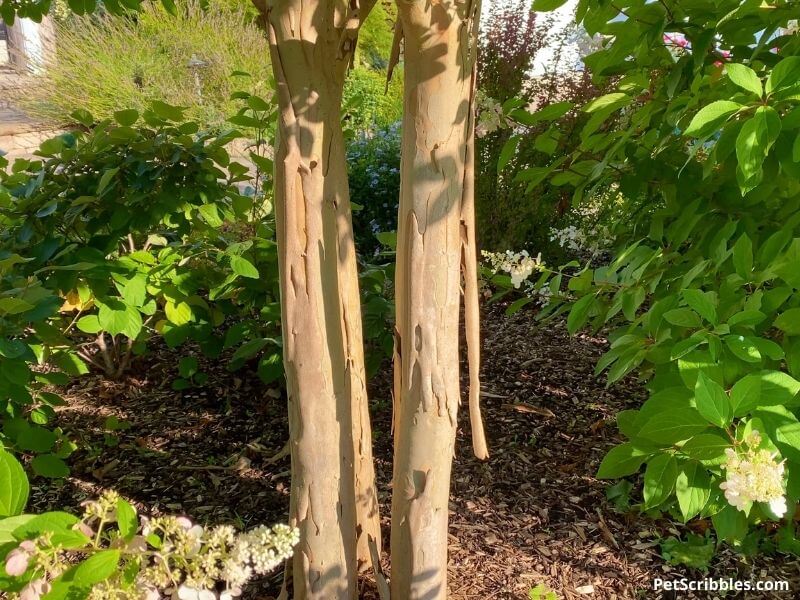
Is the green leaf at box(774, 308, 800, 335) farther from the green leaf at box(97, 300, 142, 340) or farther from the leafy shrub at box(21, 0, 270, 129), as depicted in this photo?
the leafy shrub at box(21, 0, 270, 129)

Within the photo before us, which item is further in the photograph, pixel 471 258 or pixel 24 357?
pixel 24 357

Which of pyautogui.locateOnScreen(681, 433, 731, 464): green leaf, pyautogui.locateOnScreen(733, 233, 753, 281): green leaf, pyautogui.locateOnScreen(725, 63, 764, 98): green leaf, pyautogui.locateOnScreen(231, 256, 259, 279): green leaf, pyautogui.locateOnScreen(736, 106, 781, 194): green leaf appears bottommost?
pyautogui.locateOnScreen(681, 433, 731, 464): green leaf

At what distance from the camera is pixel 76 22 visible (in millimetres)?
10609

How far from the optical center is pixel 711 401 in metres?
1.13

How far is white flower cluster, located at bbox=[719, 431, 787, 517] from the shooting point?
3.47ft

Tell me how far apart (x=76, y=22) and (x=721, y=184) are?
11.6 m

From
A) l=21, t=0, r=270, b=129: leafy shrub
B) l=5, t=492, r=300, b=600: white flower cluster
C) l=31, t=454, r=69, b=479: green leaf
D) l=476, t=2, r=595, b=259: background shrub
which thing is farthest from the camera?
l=21, t=0, r=270, b=129: leafy shrub

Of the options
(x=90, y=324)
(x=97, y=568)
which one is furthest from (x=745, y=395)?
(x=90, y=324)

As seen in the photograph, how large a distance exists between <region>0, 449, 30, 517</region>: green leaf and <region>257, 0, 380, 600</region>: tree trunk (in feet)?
1.76

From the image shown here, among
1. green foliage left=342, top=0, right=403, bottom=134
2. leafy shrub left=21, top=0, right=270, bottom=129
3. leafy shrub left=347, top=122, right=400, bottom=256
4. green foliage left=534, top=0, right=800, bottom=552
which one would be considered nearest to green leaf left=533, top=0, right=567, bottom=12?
green foliage left=534, top=0, right=800, bottom=552

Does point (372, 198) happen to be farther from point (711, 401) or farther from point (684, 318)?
point (711, 401)

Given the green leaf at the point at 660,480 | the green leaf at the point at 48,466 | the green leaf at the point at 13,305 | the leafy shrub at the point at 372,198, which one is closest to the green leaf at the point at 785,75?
Result: the green leaf at the point at 660,480

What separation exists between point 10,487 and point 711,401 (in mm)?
1081

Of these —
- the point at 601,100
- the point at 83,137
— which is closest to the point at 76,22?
the point at 83,137
